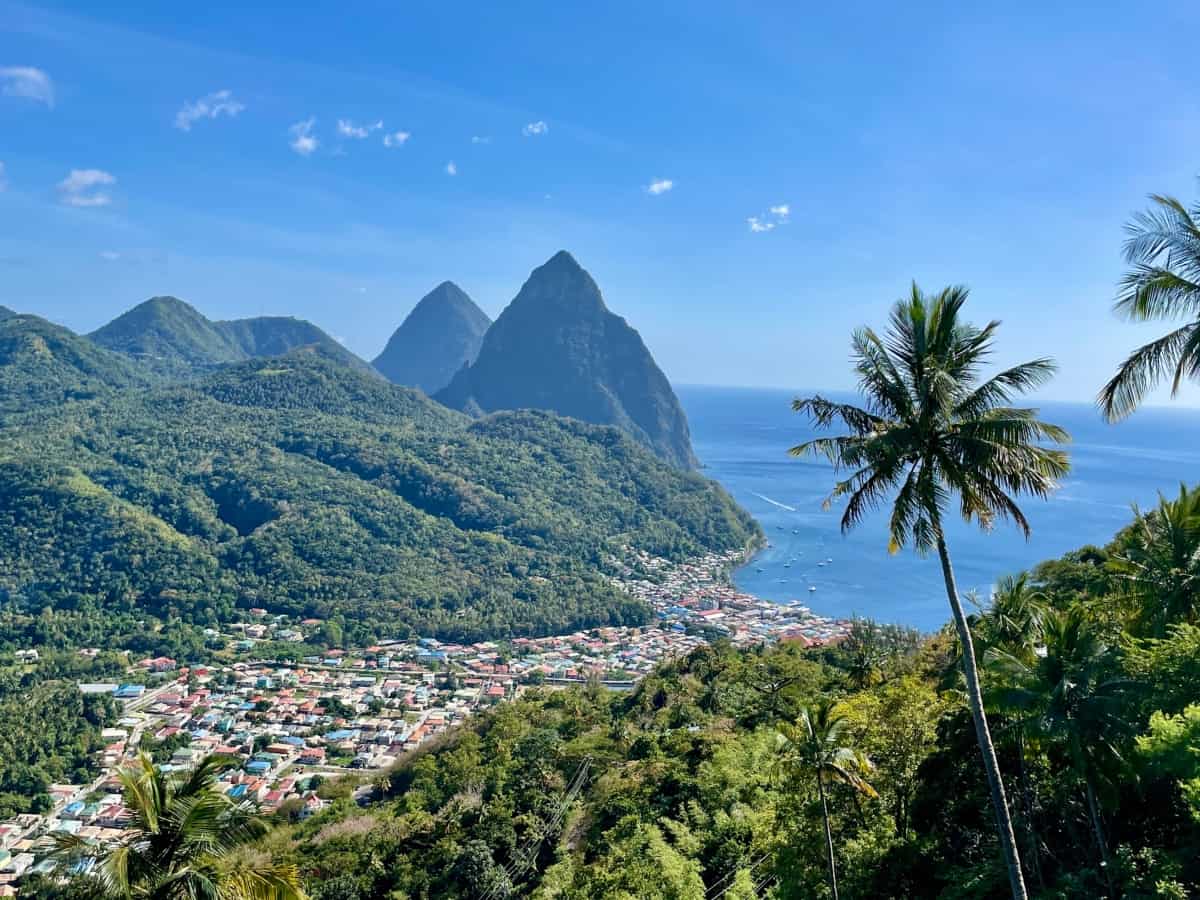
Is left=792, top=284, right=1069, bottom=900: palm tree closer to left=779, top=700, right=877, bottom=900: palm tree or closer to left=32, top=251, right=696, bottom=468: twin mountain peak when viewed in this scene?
left=779, top=700, right=877, bottom=900: palm tree

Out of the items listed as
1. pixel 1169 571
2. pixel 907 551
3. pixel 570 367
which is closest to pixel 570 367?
pixel 570 367

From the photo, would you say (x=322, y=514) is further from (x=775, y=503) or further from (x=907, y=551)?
(x=907, y=551)

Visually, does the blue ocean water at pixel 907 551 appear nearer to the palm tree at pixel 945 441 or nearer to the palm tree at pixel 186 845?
the palm tree at pixel 945 441

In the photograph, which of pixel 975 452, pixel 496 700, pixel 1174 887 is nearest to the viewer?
pixel 1174 887

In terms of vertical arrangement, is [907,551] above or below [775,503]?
below

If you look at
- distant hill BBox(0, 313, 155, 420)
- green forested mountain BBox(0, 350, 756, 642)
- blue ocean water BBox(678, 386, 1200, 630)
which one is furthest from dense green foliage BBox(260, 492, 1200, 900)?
distant hill BBox(0, 313, 155, 420)

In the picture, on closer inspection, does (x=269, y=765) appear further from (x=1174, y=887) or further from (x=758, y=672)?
(x=1174, y=887)

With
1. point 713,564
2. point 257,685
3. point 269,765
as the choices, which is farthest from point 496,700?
point 713,564

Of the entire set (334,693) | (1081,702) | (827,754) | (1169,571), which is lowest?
(334,693)
